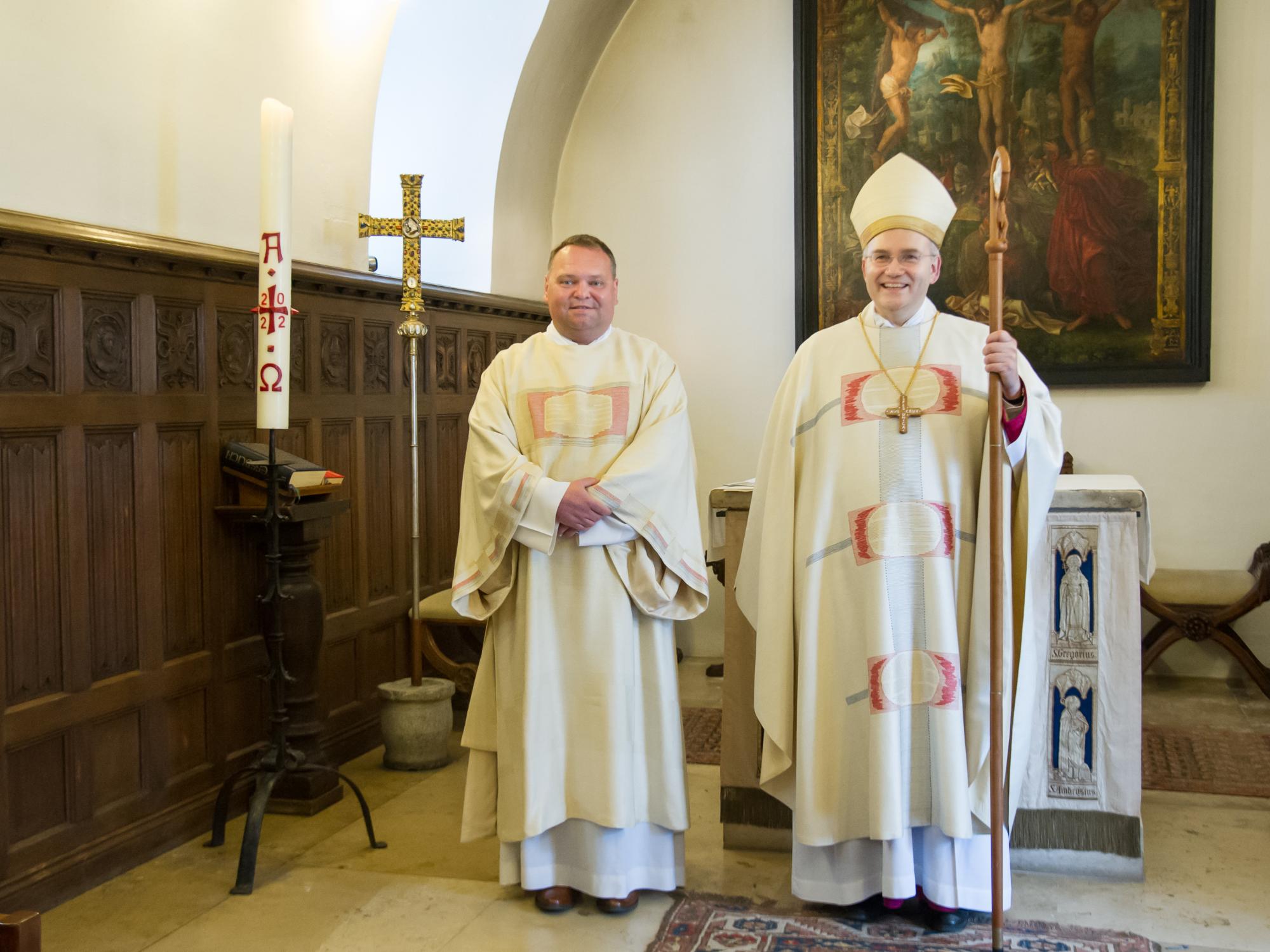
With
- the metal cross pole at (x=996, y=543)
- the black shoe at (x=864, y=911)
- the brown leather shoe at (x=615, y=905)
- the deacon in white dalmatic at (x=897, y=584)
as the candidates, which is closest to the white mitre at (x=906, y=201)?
the deacon in white dalmatic at (x=897, y=584)

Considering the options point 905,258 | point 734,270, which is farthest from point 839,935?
point 734,270

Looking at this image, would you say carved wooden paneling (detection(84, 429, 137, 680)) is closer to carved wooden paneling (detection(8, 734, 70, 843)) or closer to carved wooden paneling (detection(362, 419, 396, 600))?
carved wooden paneling (detection(8, 734, 70, 843))

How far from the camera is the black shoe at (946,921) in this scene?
3.22 m

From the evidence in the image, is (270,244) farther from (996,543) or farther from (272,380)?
(996,543)

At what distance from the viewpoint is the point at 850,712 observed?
10.7 ft

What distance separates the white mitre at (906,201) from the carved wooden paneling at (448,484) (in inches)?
116

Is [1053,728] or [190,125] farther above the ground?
[190,125]

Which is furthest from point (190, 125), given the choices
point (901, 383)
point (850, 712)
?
point (850, 712)

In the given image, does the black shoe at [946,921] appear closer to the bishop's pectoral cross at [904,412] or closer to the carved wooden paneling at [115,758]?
the bishop's pectoral cross at [904,412]

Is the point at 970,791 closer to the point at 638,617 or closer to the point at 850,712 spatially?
the point at 850,712

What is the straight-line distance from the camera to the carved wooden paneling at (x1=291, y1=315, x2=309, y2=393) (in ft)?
15.4

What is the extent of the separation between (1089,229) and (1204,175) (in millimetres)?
565

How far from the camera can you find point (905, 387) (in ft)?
10.8

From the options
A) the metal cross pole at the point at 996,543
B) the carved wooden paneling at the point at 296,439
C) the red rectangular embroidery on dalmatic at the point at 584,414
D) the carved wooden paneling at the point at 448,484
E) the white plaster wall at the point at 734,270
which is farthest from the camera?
the white plaster wall at the point at 734,270
